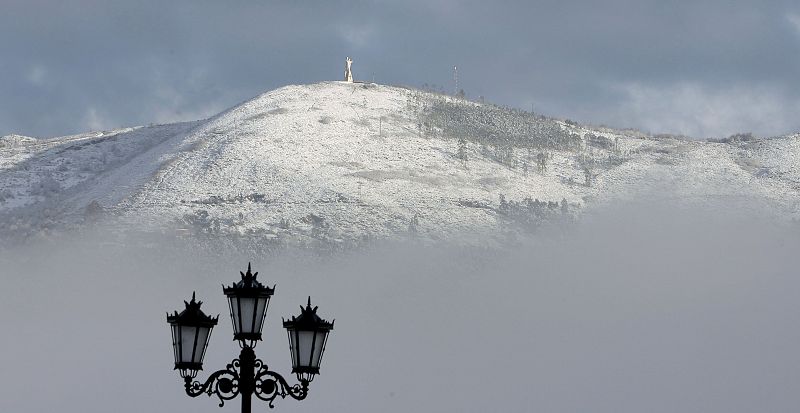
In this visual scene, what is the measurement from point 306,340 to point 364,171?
263 ft

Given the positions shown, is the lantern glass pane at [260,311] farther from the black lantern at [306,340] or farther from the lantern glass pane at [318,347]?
the lantern glass pane at [318,347]

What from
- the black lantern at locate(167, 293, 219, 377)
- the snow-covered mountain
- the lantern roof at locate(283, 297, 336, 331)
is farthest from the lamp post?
the snow-covered mountain

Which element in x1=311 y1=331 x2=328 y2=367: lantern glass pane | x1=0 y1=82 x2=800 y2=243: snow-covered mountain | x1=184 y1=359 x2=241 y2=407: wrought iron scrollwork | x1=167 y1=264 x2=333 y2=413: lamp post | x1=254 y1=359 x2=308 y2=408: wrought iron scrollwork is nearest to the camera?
x1=167 y1=264 x2=333 y2=413: lamp post

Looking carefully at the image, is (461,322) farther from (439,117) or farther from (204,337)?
(204,337)

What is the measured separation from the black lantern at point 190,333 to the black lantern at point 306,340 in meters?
Answer: 0.76

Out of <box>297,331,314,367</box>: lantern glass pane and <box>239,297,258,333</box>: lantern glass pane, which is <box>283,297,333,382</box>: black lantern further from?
<box>239,297,258,333</box>: lantern glass pane

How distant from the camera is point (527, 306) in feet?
266

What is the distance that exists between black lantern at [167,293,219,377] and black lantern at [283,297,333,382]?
763 millimetres

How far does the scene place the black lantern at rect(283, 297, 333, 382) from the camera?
41.0 feet

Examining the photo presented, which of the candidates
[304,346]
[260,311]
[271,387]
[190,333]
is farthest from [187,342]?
[304,346]

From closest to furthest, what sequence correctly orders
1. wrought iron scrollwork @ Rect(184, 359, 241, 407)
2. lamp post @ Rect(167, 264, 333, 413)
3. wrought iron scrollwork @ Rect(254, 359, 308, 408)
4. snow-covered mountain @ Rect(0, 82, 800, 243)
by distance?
lamp post @ Rect(167, 264, 333, 413)
wrought iron scrollwork @ Rect(184, 359, 241, 407)
wrought iron scrollwork @ Rect(254, 359, 308, 408)
snow-covered mountain @ Rect(0, 82, 800, 243)

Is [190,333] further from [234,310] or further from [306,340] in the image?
[306,340]

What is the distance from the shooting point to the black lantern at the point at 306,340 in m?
12.5

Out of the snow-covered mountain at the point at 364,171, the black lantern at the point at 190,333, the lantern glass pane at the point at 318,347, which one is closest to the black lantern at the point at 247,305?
the black lantern at the point at 190,333
